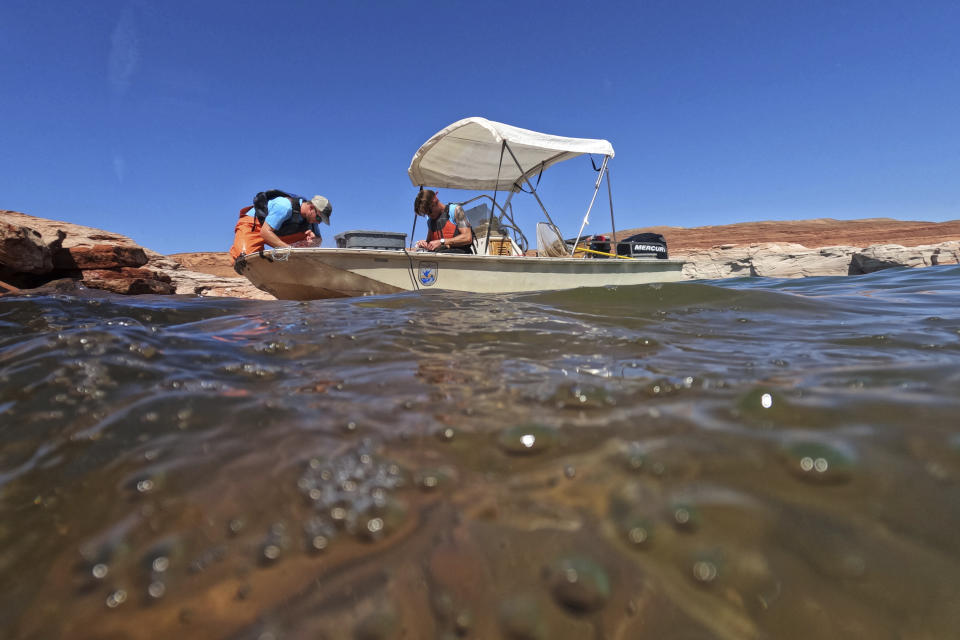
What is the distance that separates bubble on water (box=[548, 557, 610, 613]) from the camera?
0.56 meters

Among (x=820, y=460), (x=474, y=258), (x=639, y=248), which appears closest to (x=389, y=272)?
(x=474, y=258)

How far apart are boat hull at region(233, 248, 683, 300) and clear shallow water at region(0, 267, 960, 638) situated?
4.04 metres

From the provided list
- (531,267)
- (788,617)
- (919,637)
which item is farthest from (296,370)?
(531,267)

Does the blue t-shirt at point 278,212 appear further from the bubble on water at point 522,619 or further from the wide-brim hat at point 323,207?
the bubble on water at point 522,619

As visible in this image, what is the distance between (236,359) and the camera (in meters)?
1.65

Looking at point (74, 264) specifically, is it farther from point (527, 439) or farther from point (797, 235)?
point (797, 235)

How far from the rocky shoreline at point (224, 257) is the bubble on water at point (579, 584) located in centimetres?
818

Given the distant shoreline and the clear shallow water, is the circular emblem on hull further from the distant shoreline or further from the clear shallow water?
the distant shoreline

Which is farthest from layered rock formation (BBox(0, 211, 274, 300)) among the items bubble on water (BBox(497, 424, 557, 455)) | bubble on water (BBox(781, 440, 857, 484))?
bubble on water (BBox(781, 440, 857, 484))

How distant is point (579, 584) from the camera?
23.2 inches

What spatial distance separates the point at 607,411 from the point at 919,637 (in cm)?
62

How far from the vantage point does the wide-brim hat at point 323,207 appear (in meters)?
7.82

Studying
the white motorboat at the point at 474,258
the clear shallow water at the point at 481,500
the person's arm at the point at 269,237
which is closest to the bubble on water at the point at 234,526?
the clear shallow water at the point at 481,500

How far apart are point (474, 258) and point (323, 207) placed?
379 cm
